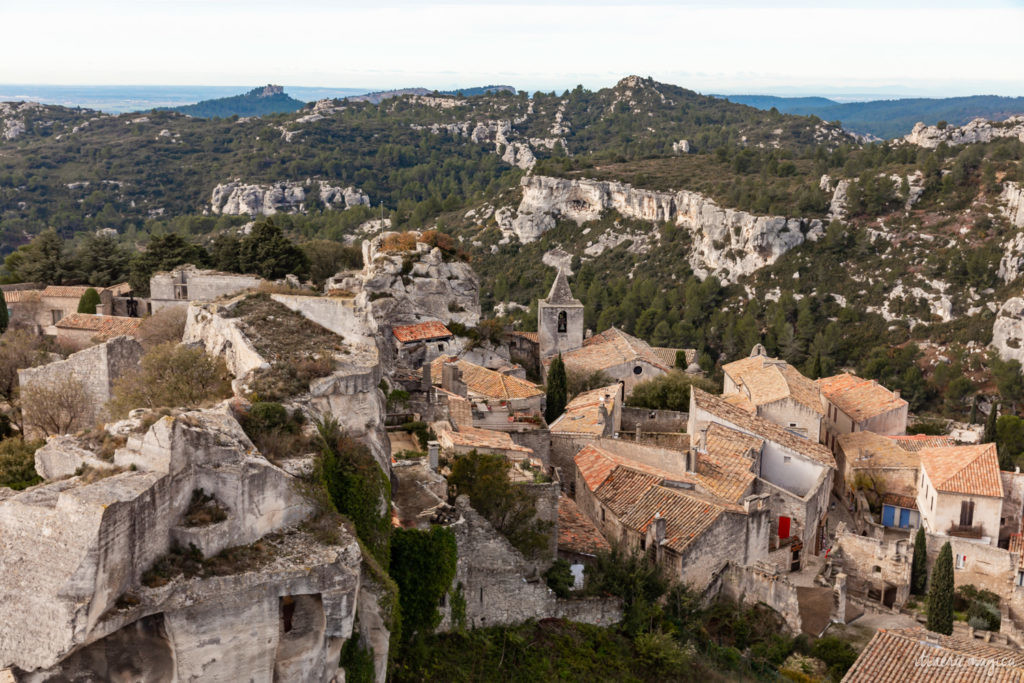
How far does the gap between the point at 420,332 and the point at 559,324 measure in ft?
34.8

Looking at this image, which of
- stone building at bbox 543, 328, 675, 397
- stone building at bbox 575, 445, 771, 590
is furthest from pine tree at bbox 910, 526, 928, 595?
stone building at bbox 543, 328, 675, 397

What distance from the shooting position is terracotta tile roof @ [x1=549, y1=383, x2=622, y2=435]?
29.3 meters

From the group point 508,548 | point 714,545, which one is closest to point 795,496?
point 714,545

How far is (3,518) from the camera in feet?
37.2

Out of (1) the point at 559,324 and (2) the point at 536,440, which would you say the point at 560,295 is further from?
(2) the point at 536,440

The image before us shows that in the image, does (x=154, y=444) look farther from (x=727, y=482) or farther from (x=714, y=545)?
(x=727, y=482)

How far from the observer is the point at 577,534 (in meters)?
22.4

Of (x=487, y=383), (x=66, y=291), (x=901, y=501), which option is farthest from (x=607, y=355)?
(x=66, y=291)

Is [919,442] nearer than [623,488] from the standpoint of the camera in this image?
No

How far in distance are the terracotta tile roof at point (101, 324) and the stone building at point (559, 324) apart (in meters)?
19.7

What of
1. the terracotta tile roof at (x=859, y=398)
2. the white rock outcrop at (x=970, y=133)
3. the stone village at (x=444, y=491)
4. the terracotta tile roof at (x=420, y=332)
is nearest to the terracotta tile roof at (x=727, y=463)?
the stone village at (x=444, y=491)

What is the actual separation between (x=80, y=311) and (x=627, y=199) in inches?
2814

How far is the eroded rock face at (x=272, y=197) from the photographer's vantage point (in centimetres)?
10831

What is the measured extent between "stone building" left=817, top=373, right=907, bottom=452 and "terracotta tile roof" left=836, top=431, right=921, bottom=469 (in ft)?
4.03
